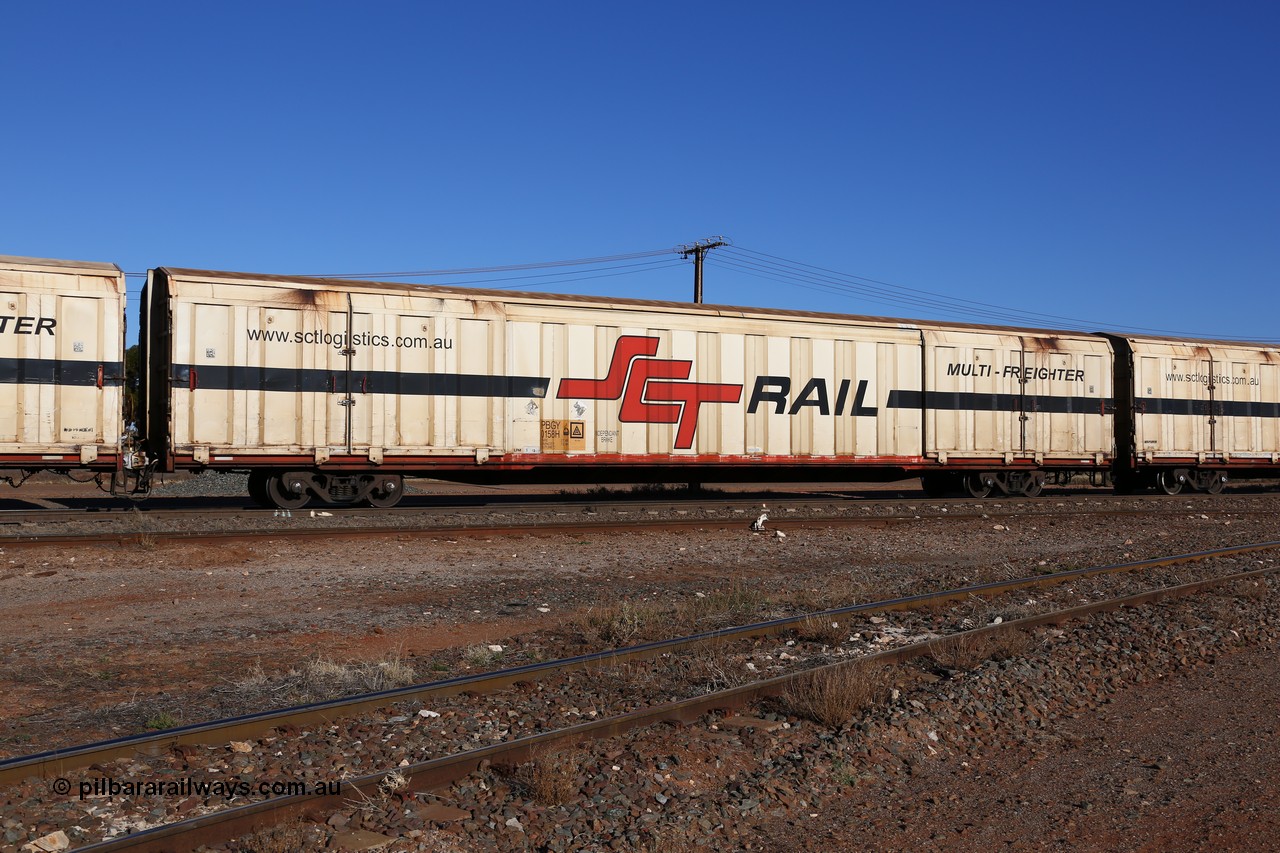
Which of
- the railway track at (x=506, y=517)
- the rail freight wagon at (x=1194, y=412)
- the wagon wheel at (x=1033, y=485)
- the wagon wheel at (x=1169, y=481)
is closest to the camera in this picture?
the railway track at (x=506, y=517)

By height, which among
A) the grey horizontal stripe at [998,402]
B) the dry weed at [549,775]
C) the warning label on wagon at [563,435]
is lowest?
the dry weed at [549,775]

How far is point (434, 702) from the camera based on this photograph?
6.05m

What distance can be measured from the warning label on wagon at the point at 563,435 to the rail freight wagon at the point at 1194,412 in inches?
520

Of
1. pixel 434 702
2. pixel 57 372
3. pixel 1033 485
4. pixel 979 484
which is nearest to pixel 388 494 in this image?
pixel 57 372

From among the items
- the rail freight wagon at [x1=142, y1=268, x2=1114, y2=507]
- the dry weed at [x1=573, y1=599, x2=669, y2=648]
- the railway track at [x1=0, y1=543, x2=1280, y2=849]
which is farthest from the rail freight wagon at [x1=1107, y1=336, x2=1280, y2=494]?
the dry weed at [x1=573, y1=599, x2=669, y2=648]

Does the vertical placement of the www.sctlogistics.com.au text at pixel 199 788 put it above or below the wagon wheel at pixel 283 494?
below

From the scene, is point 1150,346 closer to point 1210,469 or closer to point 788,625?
point 1210,469

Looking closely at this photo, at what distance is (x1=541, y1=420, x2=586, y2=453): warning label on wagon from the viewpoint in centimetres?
1703

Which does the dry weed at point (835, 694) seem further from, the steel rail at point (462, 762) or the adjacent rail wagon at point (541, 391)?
the adjacent rail wagon at point (541, 391)

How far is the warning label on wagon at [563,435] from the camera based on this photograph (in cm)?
1703

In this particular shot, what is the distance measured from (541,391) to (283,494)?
462 cm

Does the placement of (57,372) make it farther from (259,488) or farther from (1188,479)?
(1188,479)

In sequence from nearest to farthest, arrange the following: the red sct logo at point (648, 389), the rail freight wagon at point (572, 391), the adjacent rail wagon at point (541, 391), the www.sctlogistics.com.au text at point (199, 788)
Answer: the www.sctlogistics.com.au text at point (199, 788) < the adjacent rail wagon at point (541, 391) < the rail freight wagon at point (572, 391) < the red sct logo at point (648, 389)

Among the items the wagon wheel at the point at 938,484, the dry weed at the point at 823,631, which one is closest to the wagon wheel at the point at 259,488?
the dry weed at the point at 823,631
